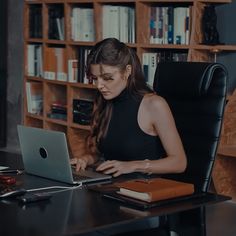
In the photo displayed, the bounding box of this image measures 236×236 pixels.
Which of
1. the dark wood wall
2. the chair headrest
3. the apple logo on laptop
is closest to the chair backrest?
the chair headrest

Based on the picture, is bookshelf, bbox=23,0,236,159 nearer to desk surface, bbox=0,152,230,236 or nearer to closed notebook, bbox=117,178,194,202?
closed notebook, bbox=117,178,194,202

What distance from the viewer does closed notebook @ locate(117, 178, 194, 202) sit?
6.14 ft

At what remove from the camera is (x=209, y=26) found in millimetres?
4137

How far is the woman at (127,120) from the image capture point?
2.45 metres

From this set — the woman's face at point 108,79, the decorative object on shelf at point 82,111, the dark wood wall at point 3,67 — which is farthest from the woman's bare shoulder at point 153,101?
the dark wood wall at point 3,67

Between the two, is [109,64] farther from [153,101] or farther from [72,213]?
[72,213]

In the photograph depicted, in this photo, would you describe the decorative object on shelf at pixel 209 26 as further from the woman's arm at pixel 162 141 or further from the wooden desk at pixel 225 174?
the woman's arm at pixel 162 141

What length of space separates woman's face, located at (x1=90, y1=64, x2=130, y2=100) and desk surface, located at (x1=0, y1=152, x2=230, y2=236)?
572 mm

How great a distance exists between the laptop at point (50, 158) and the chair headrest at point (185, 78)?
537 mm

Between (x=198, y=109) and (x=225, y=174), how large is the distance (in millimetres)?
1845

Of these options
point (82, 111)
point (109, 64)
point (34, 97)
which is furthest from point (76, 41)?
point (109, 64)

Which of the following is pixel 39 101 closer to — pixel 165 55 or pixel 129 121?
pixel 165 55

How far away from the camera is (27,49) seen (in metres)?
5.56

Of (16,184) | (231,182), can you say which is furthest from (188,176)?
(231,182)
